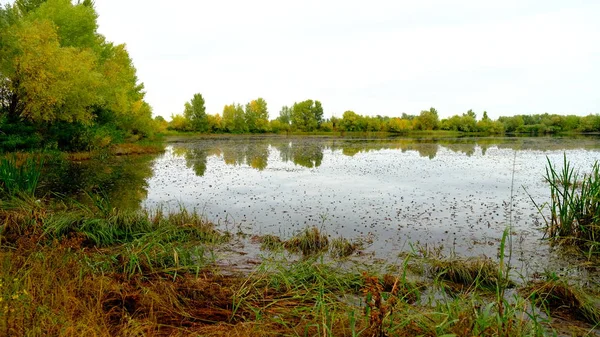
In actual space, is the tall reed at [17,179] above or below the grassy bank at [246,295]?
above

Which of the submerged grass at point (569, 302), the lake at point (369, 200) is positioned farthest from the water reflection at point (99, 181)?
the submerged grass at point (569, 302)

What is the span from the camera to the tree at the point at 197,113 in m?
96.9

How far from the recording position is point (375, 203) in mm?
14625

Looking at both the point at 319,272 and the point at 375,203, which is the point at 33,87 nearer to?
the point at 375,203

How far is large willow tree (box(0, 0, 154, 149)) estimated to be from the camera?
2434 centimetres

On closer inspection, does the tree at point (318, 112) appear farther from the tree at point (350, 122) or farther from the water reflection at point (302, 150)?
the water reflection at point (302, 150)

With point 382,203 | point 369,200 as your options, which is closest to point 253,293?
point 382,203

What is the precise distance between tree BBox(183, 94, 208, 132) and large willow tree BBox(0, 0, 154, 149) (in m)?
61.4

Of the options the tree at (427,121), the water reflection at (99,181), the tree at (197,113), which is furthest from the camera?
the tree at (427,121)

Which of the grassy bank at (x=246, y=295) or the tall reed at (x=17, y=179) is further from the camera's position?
the tall reed at (x=17, y=179)

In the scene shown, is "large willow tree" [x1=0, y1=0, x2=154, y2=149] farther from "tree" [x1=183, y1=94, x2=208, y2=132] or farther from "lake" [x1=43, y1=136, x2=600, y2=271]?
"tree" [x1=183, y1=94, x2=208, y2=132]

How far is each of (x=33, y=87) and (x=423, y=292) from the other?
28011mm

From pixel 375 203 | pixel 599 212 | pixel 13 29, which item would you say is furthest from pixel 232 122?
pixel 599 212

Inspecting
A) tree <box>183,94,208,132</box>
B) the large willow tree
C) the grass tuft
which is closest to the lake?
the grass tuft
